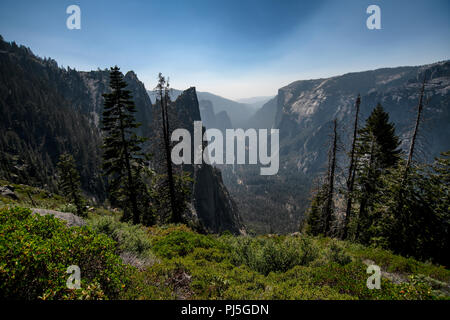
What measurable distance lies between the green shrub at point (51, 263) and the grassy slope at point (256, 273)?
819mm

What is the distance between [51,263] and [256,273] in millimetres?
5801

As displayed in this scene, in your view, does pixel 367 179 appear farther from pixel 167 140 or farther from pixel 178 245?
pixel 167 140

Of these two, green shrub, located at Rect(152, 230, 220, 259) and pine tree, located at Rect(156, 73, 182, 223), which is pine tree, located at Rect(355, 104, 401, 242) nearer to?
green shrub, located at Rect(152, 230, 220, 259)

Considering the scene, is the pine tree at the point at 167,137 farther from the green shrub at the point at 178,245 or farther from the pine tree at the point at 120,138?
the green shrub at the point at 178,245

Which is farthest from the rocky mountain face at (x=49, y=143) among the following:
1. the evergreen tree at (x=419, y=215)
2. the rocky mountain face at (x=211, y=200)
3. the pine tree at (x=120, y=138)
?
the evergreen tree at (x=419, y=215)

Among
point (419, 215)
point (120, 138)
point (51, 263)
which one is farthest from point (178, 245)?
point (419, 215)

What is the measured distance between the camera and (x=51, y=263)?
161 inches

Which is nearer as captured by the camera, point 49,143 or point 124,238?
point 124,238

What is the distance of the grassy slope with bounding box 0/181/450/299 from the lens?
5.30 metres

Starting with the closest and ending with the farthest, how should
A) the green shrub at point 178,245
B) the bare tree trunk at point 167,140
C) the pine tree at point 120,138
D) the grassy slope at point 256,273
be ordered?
the grassy slope at point 256,273
the green shrub at point 178,245
the pine tree at point 120,138
the bare tree trunk at point 167,140

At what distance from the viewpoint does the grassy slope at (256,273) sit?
5.30 m
